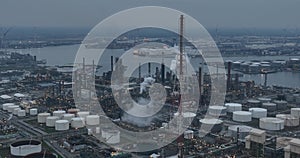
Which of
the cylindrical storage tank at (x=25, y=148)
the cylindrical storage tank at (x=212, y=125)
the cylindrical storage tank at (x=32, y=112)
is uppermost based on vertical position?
the cylindrical storage tank at (x=32, y=112)

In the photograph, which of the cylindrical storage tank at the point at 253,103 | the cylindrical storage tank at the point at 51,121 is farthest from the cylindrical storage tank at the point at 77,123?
the cylindrical storage tank at the point at 253,103

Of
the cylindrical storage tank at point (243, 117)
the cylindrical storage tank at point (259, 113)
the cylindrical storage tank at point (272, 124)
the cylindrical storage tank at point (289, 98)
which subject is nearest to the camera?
the cylindrical storage tank at point (272, 124)

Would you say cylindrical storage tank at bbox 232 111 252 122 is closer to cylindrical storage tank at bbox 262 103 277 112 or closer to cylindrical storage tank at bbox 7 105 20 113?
cylindrical storage tank at bbox 262 103 277 112

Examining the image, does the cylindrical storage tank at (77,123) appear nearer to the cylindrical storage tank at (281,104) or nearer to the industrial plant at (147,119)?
the industrial plant at (147,119)

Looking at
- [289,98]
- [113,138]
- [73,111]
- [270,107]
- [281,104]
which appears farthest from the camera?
[289,98]

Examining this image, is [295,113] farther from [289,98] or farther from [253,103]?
[289,98]

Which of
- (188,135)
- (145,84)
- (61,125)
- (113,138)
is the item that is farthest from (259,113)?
(61,125)

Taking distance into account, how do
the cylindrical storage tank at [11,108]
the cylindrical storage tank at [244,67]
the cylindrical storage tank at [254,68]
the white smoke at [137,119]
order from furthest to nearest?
the cylindrical storage tank at [244,67] → the cylindrical storage tank at [254,68] → the cylindrical storage tank at [11,108] → the white smoke at [137,119]

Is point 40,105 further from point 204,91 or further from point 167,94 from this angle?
point 204,91

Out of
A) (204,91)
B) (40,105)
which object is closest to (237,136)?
(204,91)

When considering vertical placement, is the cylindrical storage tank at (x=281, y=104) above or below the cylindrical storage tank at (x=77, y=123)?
above

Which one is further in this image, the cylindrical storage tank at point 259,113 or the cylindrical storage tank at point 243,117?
the cylindrical storage tank at point 259,113
